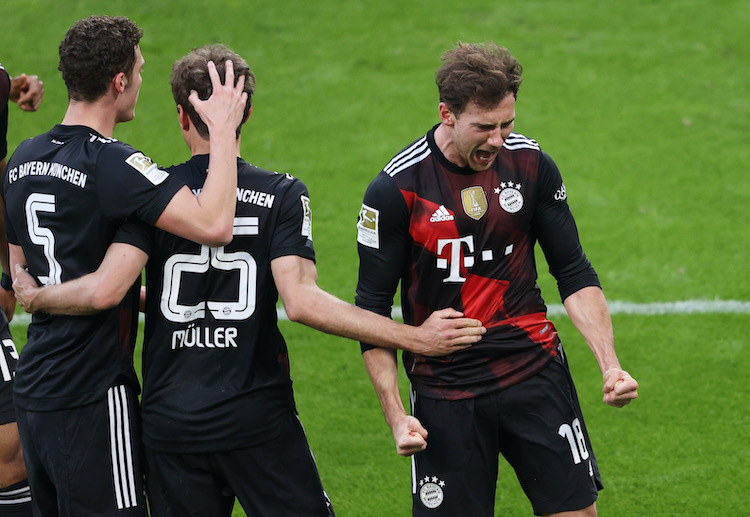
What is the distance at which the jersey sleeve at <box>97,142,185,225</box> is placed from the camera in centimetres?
335

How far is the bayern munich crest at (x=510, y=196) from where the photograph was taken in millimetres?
3699

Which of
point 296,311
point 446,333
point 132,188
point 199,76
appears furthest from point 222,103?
point 446,333

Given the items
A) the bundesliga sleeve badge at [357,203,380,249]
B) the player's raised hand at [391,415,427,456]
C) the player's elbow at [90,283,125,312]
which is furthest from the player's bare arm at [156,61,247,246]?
the player's raised hand at [391,415,427,456]

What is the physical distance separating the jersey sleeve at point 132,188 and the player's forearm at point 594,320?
1.54 metres

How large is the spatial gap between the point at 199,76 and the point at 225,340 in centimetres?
91

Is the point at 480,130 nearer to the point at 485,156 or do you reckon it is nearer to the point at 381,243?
the point at 485,156

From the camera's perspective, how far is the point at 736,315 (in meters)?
6.87

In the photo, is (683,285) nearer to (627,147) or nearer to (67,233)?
(627,147)

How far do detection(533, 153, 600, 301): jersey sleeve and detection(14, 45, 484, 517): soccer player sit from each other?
2.88 ft

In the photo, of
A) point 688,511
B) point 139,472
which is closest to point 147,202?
point 139,472

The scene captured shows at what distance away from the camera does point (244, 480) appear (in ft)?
11.4

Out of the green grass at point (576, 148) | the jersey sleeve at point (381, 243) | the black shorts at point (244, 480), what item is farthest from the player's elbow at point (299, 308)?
the green grass at point (576, 148)

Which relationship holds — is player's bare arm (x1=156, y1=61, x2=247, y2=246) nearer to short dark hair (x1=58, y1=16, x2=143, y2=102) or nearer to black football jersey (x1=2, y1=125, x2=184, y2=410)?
black football jersey (x1=2, y1=125, x2=184, y2=410)

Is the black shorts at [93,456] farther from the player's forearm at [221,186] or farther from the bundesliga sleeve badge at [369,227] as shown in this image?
the bundesliga sleeve badge at [369,227]
